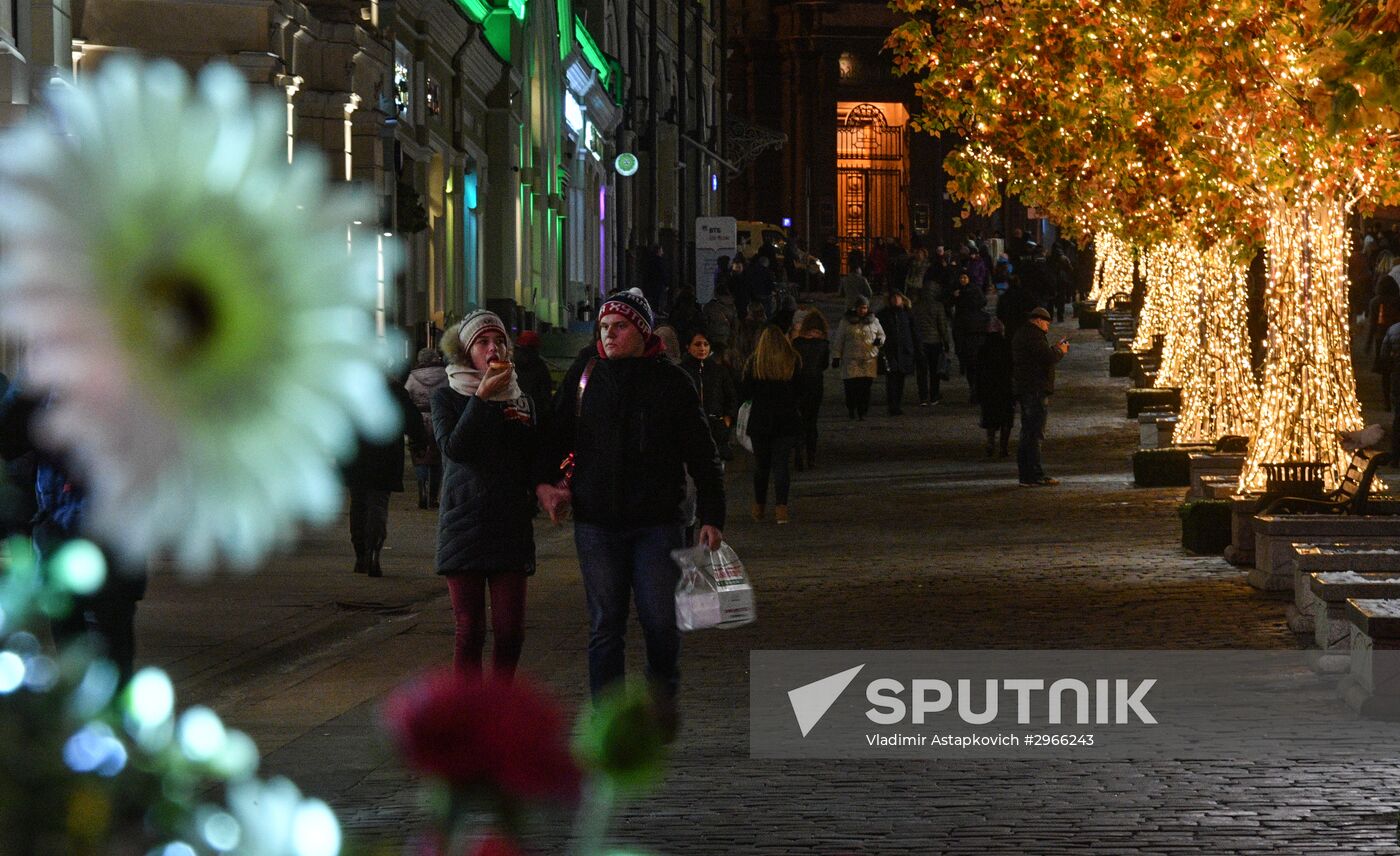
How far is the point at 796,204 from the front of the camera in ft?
291

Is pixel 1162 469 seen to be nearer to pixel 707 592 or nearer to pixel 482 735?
pixel 707 592

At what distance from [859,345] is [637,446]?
24.2 meters

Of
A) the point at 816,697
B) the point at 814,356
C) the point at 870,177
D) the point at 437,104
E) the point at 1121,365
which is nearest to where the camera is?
the point at 816,697

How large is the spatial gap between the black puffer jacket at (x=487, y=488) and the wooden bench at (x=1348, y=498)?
712cm

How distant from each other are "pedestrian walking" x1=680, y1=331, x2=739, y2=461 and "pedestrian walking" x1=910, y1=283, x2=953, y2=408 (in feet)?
39.6

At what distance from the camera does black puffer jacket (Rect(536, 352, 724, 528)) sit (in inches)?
329

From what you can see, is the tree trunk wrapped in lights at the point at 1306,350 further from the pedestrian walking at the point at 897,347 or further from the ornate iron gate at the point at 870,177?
the ornate iron gate at the point at 870,177

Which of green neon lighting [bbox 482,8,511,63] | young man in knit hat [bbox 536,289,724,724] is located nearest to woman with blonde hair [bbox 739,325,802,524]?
young man in knit hat [bbox 536,289,724,724]

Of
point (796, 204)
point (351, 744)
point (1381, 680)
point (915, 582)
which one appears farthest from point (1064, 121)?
point (796, 204)

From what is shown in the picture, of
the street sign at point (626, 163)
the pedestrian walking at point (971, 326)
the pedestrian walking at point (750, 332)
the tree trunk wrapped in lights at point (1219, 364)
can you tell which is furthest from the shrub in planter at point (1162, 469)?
the street sign at point (626, 163)

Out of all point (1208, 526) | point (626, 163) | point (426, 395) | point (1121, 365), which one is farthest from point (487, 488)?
point (626, 163)

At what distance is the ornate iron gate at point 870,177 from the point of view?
3506 inches

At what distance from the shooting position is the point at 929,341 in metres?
36.2

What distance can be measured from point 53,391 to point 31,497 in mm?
7730
